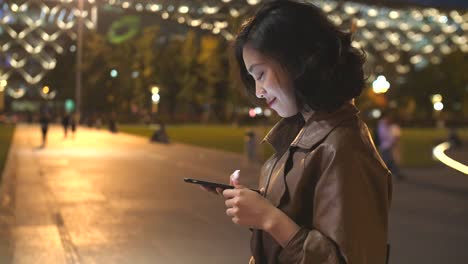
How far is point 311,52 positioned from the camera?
190cm

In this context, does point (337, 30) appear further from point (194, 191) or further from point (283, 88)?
point (194, 191)

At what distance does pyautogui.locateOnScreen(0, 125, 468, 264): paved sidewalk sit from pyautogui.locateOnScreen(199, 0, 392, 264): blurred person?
237 inches

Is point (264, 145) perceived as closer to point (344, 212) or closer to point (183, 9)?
point (344, 212)

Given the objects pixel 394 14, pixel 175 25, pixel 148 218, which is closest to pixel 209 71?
pixel 175 25

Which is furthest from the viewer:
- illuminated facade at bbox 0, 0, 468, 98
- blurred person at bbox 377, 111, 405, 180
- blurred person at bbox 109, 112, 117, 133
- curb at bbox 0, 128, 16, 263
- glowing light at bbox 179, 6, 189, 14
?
glowing light at bbox 179, 6, 189, 14

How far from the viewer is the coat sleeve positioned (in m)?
1.71

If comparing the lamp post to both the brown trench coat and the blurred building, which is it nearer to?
the blurred building

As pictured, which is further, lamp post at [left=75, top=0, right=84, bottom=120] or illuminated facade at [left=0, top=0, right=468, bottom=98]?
illuminated facade at [left=0, top=0, right=468, bottom=98]

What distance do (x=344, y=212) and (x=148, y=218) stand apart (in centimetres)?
948

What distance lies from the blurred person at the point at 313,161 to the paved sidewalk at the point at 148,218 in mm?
6029

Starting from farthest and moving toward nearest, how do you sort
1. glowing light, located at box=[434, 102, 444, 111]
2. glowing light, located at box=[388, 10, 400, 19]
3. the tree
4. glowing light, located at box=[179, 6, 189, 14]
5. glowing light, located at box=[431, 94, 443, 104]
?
A: glowing light, located at box=[388, 10, 400, 19] < glowing light, located at box=[434, 102, 444, 111] < glowing light, located at box=[179, 6, 189, 14] < glowing light, located at box=[431, 94, 443, 104] < the tree

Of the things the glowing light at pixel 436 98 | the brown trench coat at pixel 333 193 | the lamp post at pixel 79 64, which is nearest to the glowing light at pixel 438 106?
the glowing light at pixel 436 98

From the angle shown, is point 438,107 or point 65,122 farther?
point 438,107

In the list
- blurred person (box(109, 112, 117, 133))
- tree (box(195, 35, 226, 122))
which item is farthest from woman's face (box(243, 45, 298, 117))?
tree (box(195, 35, 226, 122))
